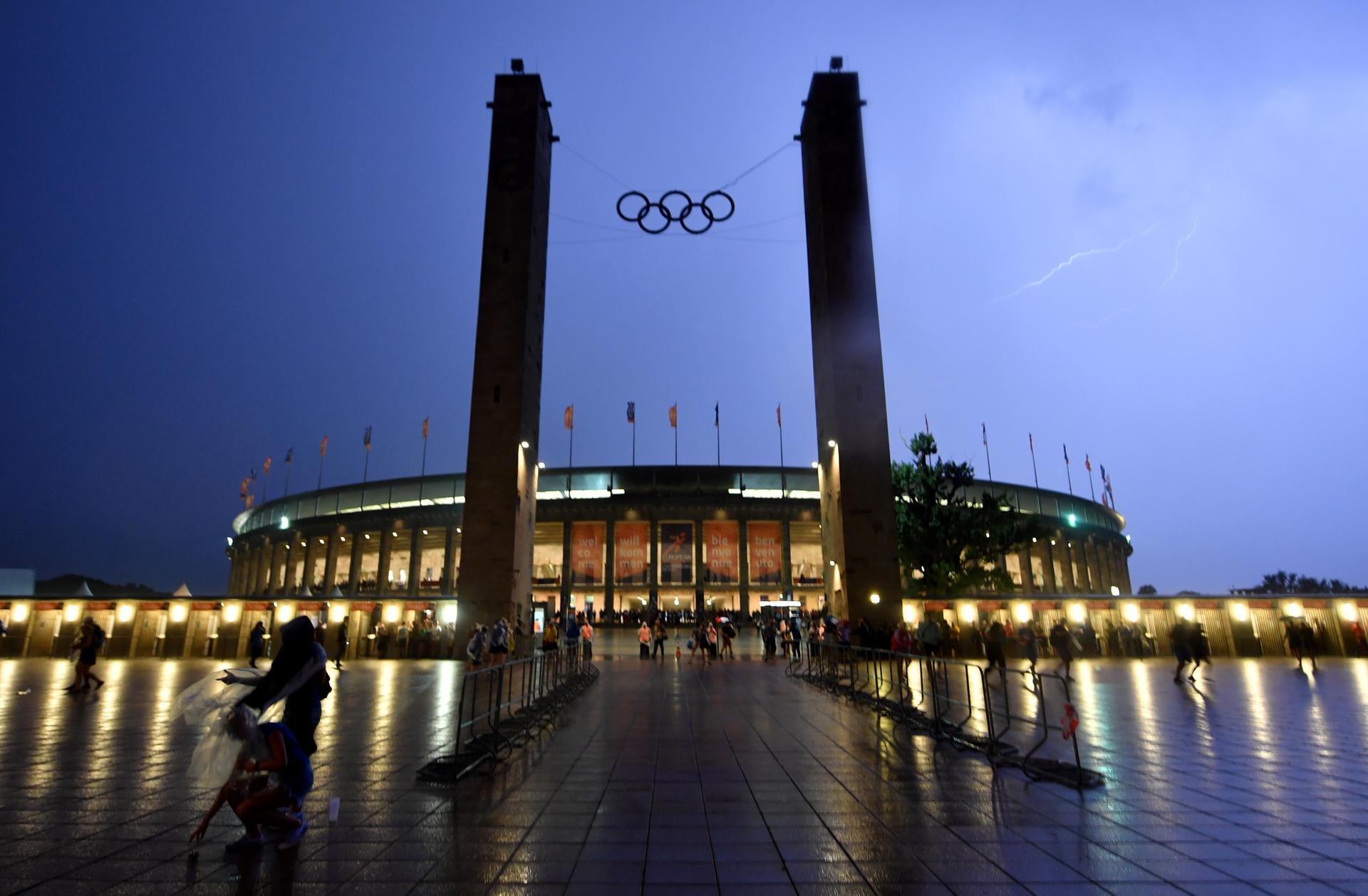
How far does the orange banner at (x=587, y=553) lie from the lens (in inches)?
2355

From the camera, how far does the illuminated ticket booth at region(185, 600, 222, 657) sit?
26.6 meters

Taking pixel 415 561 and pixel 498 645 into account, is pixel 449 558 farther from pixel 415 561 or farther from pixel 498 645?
pixel 498 645

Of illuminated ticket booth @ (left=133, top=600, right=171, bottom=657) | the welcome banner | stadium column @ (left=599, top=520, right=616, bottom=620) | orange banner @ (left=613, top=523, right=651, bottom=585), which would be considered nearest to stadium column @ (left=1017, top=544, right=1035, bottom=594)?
the welcome banner

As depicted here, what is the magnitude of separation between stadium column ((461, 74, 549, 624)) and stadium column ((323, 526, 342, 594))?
130ft

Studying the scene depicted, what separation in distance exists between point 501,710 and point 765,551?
5036 cm

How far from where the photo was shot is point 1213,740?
9.12m

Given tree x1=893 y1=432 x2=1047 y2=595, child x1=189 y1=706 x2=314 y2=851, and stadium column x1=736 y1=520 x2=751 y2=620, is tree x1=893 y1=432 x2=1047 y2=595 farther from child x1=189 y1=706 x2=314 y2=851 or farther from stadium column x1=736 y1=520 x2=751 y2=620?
child x1=189 y1=706 x2=314 y2=851

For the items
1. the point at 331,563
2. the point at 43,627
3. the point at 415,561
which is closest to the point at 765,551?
the point at 415,561

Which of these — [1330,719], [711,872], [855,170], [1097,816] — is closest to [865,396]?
[855,170]

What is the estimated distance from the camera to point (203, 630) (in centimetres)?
2684

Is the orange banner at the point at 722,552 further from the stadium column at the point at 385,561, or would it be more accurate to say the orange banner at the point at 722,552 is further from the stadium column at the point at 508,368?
the stadium column at the point at 508,368

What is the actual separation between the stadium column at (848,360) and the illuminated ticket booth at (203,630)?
77.4 feet

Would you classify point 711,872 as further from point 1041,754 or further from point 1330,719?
point 1330,719

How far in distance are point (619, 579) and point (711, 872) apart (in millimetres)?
55879
